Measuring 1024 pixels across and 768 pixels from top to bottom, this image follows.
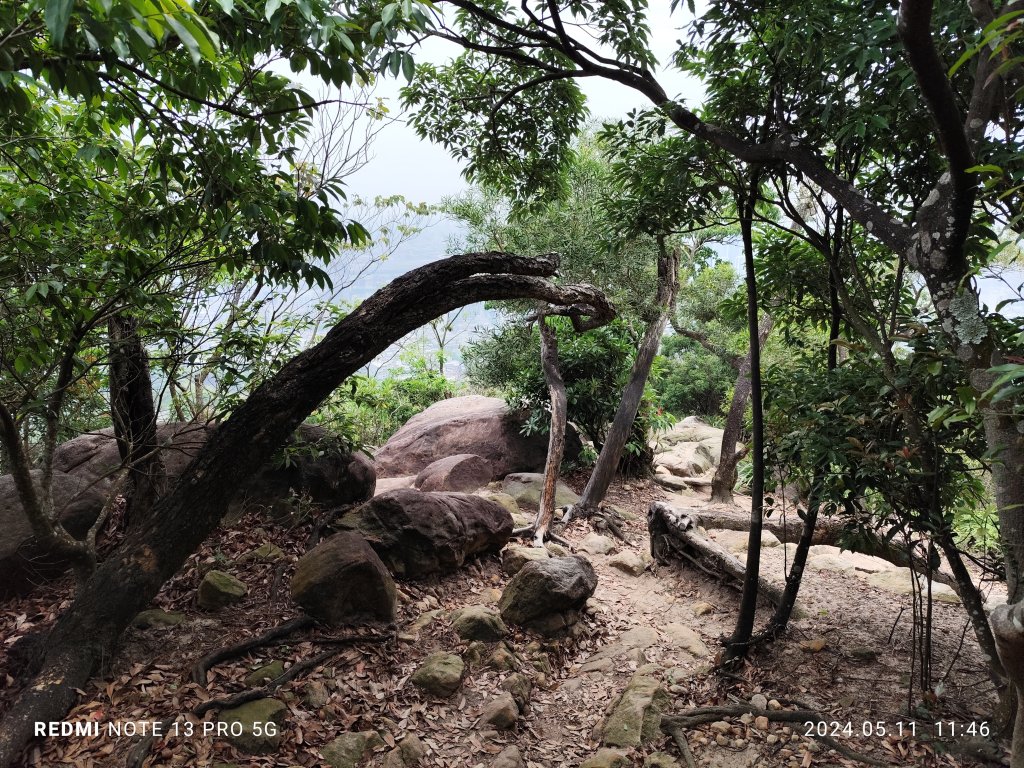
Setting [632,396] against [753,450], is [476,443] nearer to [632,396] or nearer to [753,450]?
[632,396]

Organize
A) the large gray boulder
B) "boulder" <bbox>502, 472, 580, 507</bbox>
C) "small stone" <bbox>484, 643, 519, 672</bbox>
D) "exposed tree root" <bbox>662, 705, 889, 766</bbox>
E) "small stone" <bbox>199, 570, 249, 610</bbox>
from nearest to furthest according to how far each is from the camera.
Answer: "exposed tree root" <bbox>662, 705, 889, 766</bbox> < "small stone" <bbox>199, 570, 249, 610</bbox> < "small stone" <bbox>484, 643, 519, 672</bbox> < the large gray boulder < "boulder" <bbox>502, 472, 580, 507</bbox>

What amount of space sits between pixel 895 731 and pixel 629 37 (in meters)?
4.91

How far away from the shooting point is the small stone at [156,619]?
11.7 ft

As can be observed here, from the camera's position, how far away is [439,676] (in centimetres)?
371

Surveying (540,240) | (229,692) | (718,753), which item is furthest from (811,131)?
(540,240)

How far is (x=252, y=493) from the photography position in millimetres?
5195

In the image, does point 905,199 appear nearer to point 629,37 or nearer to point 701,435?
point 629,37

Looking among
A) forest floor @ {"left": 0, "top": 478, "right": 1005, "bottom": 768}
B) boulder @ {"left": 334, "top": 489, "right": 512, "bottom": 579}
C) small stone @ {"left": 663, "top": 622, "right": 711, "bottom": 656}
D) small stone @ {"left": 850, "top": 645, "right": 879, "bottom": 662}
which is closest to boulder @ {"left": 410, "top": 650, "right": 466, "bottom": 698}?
forest floor @ {"left": 0, "top": 478, "right": 1005, "bottom": 768}

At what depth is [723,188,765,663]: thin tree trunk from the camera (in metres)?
3.79

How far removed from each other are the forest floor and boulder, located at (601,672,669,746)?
0.25ft

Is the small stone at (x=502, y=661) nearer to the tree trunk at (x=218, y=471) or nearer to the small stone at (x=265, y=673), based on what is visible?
the small stone at (x=265, y=673)

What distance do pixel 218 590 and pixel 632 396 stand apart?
6.16 metres

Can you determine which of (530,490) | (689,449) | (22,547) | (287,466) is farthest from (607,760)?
(689,449)

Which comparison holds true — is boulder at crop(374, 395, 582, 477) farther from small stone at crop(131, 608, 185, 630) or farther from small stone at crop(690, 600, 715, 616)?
small stone at crop(131, 608, 185, 630)
